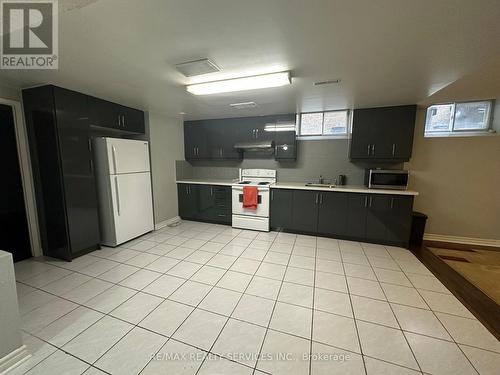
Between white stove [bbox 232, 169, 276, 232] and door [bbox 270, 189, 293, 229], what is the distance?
0.12 m

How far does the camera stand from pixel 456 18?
1.24 meters

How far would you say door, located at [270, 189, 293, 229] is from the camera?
3.78 metres

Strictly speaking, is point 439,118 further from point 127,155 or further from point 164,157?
point 127,155

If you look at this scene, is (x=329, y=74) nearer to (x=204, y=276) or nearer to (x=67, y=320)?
(x=204, y=276)

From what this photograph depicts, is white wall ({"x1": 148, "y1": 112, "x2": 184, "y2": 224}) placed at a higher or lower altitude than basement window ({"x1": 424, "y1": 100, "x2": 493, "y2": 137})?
lower

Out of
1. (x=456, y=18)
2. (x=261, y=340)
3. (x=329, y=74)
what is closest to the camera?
(x=456, y=18)

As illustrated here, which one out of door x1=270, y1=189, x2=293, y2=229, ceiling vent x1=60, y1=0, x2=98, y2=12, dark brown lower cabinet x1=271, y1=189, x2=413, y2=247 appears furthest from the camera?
door x1=270, y1=189, x2=293, y2=229

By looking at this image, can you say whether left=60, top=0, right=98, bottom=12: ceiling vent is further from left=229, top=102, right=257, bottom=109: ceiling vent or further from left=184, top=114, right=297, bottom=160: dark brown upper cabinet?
left=184, top=114, right=297, bottom=160: dark brown upper cabinet

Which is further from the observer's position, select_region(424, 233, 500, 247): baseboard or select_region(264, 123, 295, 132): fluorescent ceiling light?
select_region(264, 123, 295, 132): fluorescent ceiling light

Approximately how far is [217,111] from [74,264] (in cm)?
322

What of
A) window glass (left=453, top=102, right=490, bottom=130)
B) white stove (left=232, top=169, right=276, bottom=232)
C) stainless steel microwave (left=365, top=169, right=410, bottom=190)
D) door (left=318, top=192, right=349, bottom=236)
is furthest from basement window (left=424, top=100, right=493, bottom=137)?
white stove (left=232, top=169, right=276, bottom=232)

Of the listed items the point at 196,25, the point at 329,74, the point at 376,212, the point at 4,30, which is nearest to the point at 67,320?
the point at 4,30

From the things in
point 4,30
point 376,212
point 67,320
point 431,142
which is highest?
point 4,30

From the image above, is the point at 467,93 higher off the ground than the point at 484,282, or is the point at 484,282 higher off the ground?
the point at 467,93
